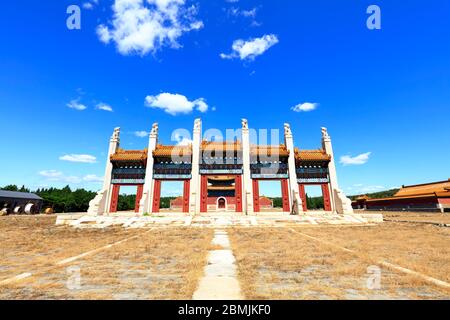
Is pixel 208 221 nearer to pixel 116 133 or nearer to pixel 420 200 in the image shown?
pixel 116 133

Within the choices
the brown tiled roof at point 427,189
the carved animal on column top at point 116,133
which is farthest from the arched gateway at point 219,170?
the brown tiled roof at point 427,189

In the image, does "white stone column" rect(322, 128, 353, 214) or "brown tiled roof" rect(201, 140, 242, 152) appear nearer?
"white stone column" rect(322, 128, 353, 214)

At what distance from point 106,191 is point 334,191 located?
29.3 m

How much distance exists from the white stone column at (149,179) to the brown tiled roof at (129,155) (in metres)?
0.90

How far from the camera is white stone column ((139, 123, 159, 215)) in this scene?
26.1 m

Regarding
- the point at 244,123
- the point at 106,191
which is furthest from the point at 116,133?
the point at 244,123

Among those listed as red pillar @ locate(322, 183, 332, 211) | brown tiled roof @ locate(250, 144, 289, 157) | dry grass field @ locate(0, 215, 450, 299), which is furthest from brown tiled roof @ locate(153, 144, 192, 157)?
dry grass field @ locate(0, 215, 450, 299)

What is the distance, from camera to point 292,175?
2848cm

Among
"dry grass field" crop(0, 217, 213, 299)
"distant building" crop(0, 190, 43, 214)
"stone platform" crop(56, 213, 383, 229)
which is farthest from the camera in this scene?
"distant building" crop(0, 190, 43, 214)

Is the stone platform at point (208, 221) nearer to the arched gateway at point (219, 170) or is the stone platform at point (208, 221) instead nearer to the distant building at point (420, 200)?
the arched gateway at point (219, 170)

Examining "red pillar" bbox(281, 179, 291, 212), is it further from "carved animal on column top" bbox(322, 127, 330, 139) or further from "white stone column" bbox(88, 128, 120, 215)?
"white stone column" bbox(88, 128, 120, 215)
